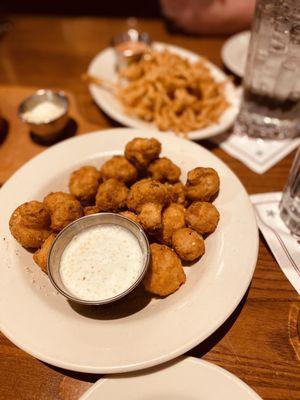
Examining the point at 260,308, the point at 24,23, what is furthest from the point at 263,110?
the point at 24,23

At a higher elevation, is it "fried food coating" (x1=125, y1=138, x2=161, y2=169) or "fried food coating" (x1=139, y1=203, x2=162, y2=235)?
"fried food coating" (x1=125, y1=138, x2=161, y2=169)

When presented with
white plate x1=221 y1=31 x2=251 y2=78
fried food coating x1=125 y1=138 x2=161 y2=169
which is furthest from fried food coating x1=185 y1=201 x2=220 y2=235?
white plate x1=221 y1=31 x2=251 y2=78

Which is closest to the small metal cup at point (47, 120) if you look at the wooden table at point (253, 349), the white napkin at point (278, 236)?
the wooden table at point (253, 349)

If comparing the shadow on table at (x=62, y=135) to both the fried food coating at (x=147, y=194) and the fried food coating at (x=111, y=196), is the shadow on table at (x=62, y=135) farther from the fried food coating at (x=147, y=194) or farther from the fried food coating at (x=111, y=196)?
the fried food coating at (x=147, y=194)

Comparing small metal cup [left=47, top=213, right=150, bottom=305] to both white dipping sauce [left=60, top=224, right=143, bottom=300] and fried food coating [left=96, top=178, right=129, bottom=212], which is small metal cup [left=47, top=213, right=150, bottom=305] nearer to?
white dipping sauce [left=60, top=224, right=143, bottom=300]

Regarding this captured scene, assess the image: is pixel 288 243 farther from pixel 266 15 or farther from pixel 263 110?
pixel 266 15

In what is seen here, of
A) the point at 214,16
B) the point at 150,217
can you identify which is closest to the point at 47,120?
the point at 150,217

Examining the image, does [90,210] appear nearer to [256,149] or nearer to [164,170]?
[164,170]
